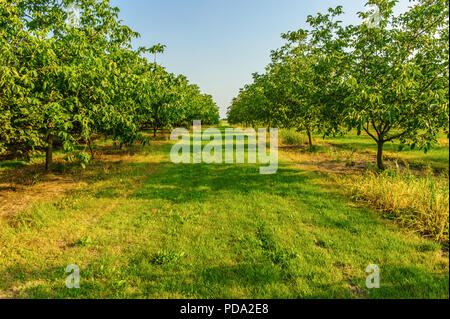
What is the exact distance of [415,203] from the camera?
211 inches

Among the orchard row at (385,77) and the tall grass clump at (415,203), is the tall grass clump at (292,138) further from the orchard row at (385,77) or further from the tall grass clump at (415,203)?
the tall grass clump at (415,203)

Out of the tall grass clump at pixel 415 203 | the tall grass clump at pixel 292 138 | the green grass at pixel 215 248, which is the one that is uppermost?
Result: the tall grass clump at pixel 292 138

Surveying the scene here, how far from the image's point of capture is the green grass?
3309 millimetres

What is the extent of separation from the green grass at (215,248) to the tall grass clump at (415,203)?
0.40m

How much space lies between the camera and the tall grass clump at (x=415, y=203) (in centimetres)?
459

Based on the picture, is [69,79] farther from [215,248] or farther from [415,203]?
[415,203]

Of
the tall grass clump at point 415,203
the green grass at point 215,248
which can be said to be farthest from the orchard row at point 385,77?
the green grass at point 215,248

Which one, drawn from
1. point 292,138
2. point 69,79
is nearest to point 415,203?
point 69,79

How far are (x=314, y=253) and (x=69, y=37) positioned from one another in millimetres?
9691

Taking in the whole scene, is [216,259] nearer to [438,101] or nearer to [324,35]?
[438,101]

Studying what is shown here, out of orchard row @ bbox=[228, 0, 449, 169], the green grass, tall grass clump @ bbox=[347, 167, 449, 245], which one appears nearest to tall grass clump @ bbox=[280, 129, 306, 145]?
orchard row @ bbox=[228, 0, 449, 169]

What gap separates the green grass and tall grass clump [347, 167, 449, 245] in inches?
15.9

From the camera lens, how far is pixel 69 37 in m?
6.99
